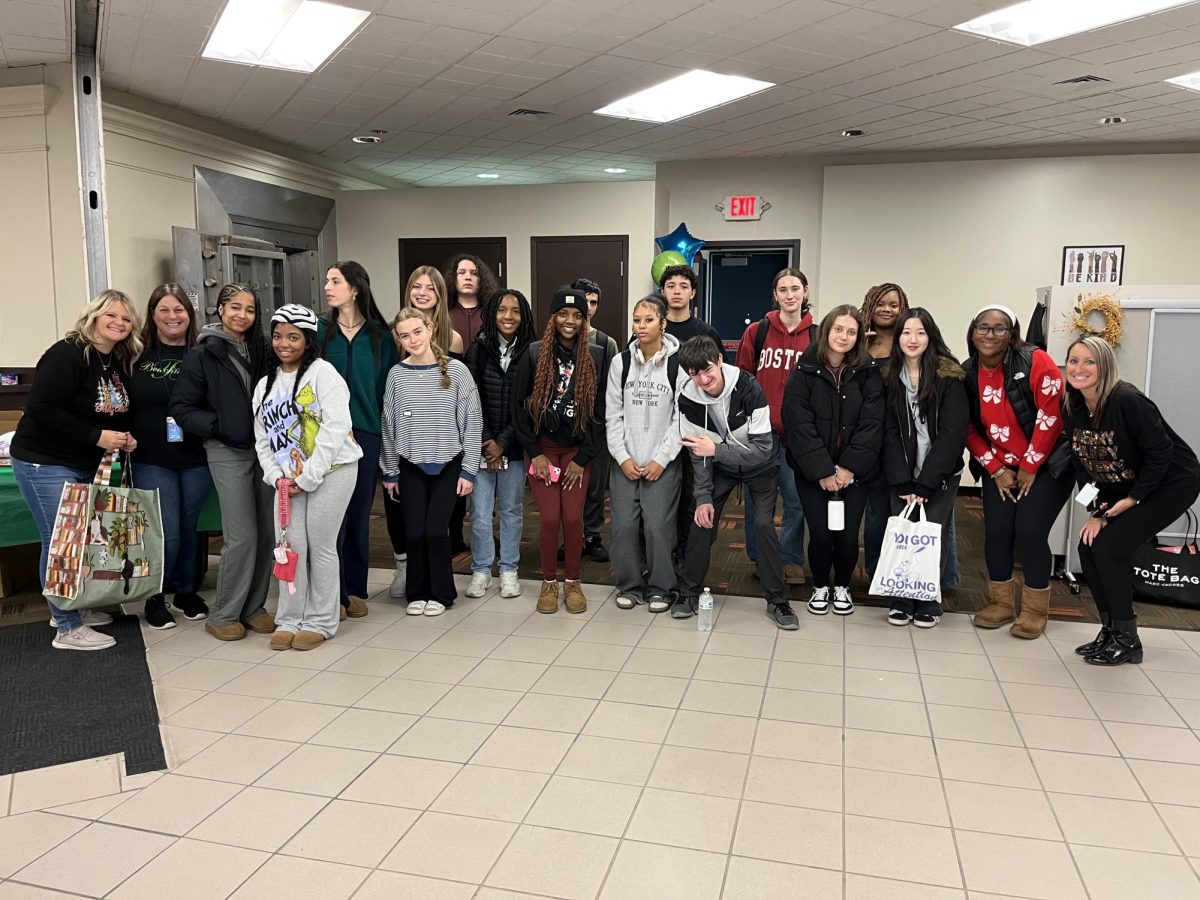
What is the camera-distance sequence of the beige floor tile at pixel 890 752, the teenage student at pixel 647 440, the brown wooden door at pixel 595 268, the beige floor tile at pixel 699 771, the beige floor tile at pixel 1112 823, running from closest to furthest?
the beige floor tile at pixel 1112 823, the beige floor tile at pixel 699 771, the beige floor tile at pixel 890 752, the teenage student at pixel 647 440, the brown wooden door at pixel 595 268

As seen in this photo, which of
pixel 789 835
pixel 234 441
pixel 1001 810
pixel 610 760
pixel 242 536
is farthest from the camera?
pixel 242 536

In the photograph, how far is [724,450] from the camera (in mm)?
4156

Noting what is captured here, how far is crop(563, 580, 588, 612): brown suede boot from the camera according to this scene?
4.45 m

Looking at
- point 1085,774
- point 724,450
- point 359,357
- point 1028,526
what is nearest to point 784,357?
point 724,450

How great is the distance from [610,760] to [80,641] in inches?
101

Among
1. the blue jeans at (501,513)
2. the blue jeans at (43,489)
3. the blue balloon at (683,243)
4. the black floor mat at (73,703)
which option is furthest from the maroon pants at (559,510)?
the blue balloon at (683,243)

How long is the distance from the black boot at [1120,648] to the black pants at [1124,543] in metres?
0.04

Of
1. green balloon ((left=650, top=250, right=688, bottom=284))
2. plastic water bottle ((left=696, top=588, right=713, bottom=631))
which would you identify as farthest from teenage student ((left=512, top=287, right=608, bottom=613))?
green balloon ((left=650, top=250, right=688, bottom=284))

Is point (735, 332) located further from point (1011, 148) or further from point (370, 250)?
point (370, 250)

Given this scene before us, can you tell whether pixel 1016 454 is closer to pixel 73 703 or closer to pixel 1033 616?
pixel 1033 616

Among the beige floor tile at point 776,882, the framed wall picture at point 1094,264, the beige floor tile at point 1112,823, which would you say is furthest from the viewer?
the framed wall picture at point 1094,264

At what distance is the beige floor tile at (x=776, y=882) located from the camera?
2223 mm

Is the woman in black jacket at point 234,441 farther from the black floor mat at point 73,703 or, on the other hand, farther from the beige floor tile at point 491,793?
the beige floor tile at point 491,793

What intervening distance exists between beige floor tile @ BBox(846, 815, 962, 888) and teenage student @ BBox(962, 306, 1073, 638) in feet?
6.26
